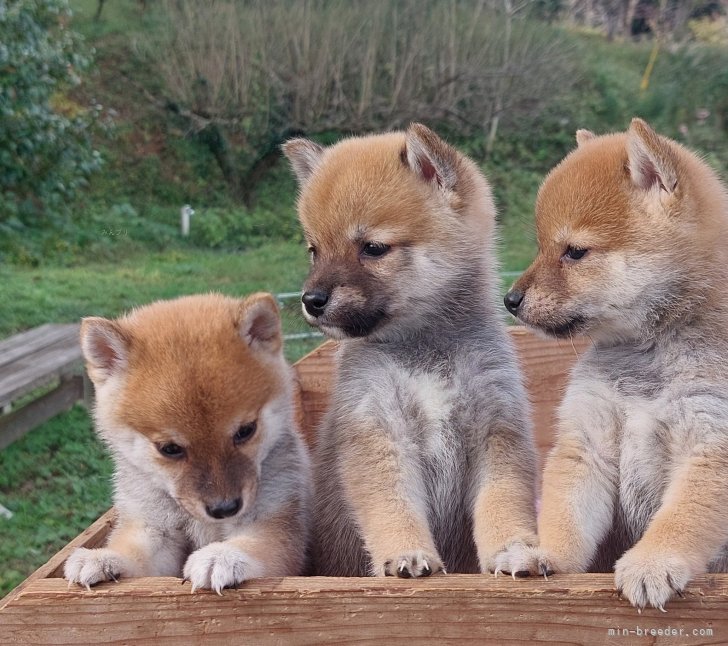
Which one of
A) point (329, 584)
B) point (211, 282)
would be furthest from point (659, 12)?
point (329, 584)

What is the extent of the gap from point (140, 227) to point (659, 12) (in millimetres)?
4765

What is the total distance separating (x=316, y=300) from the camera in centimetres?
210

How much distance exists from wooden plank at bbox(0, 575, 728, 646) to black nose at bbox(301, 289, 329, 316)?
68 cm

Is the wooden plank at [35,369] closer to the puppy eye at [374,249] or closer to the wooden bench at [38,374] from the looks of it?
the wooden bench at [38,374]

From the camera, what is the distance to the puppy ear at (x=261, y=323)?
209 cm

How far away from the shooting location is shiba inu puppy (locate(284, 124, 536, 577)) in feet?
6.68

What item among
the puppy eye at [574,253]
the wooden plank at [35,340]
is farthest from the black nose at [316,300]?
the wooden plank at [35,340]

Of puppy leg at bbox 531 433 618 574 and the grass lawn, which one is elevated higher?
puppy leg at bbox 531 433 618 574

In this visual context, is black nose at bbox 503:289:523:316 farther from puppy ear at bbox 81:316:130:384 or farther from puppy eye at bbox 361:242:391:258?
puppy ear at bbox 81:316:130:384

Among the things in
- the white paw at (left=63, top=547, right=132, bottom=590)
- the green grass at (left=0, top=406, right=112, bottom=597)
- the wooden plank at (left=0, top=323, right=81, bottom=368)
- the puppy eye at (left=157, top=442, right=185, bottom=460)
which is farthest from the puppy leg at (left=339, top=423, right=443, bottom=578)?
the wooden plank at (left=0, top=323, right=81, bottom=368)

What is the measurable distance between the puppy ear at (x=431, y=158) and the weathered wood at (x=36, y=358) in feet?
10.1

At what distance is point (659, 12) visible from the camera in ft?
24.1

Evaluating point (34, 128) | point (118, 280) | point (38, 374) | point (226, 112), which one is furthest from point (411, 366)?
point (226, 112)

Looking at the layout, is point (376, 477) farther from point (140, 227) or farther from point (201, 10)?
point (201, 10)
